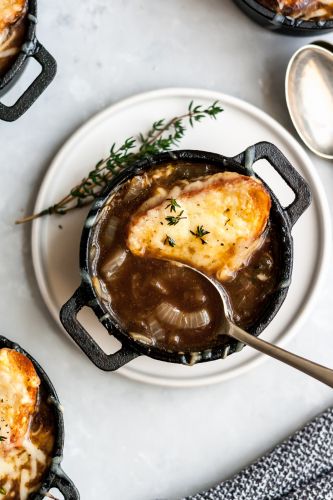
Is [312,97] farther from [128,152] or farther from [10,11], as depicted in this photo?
[10,11]

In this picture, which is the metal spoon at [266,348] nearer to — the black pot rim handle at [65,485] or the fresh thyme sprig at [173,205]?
the fresh thyme sprig at [173,205]

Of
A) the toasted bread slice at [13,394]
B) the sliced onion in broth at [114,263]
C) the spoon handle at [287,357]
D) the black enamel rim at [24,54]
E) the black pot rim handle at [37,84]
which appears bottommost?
the spoon handle at [287,357]

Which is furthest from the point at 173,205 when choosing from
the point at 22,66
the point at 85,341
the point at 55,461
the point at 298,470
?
the point at 298,470

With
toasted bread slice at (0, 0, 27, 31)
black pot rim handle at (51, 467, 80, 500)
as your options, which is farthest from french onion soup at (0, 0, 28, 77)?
black pot rim handle at (51, 467, 80, 500)

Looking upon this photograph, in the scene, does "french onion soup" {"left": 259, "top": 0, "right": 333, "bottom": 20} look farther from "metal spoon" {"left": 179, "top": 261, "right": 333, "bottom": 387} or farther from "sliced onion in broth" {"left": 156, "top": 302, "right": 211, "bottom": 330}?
"sliced onion in broth" {"left": 156, "top": 302, "right": 211, "bottom": 330}

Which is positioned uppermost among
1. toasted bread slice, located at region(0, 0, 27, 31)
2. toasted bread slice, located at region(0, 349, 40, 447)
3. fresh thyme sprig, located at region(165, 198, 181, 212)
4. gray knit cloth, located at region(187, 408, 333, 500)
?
toasted bread slice, located at region(0, 0, 27, 31)

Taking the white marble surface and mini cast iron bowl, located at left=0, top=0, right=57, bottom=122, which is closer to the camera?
mini cast iron bowl, located at left=0, top=0, right=57, bottom=122

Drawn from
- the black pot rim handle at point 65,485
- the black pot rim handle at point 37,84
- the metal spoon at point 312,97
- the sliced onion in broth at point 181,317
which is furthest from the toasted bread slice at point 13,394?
the metal spoon at point 312,97
